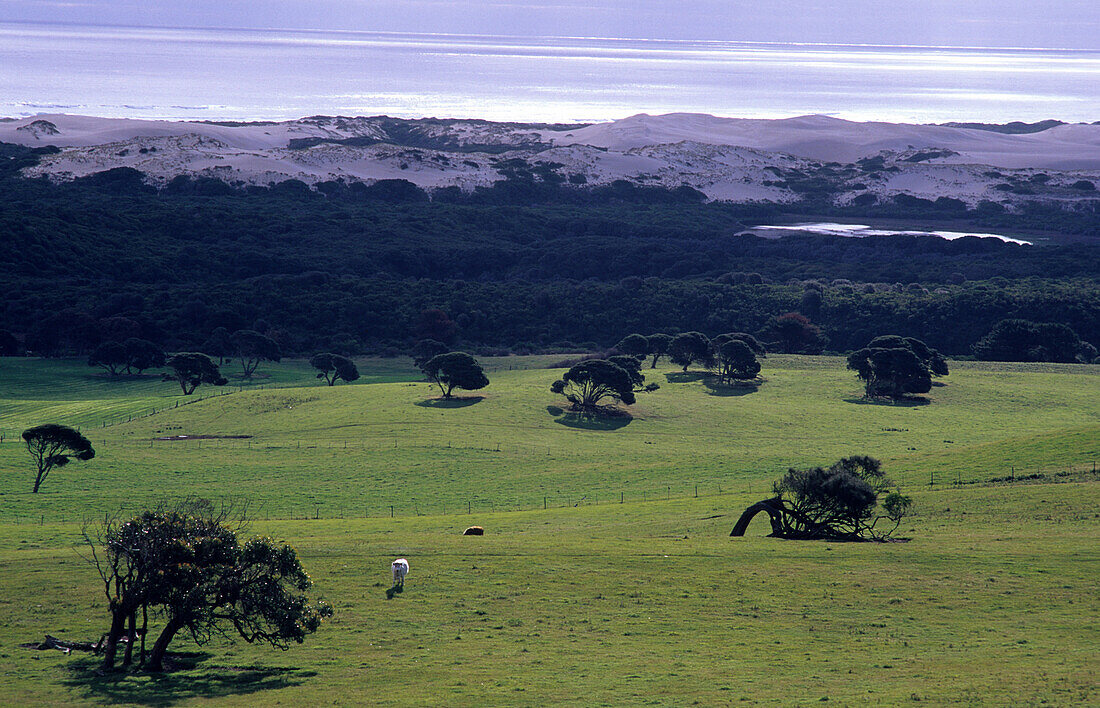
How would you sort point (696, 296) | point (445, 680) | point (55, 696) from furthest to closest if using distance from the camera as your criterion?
point (696, 296)
point (445, 680)
point (55, 696)

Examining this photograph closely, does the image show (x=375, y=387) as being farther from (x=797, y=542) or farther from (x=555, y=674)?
(x=555, y=674)

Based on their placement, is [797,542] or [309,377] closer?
[797,542]

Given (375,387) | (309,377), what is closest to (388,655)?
(375,387)

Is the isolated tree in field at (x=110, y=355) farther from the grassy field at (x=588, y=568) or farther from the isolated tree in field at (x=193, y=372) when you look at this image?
the grassy field at (x=588, y=568)

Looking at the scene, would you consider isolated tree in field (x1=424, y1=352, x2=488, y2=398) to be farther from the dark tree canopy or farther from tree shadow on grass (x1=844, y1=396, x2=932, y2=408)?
the dark tree canopy

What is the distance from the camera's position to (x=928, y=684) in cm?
2303

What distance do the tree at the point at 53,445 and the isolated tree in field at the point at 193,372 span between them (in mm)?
37908

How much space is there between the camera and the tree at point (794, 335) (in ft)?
435

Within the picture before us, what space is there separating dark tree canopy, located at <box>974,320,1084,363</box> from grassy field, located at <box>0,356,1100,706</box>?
51865 mm

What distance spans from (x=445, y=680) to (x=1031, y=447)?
4619 centimetres

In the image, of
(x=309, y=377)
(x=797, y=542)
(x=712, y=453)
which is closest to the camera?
(x=797, y=542)

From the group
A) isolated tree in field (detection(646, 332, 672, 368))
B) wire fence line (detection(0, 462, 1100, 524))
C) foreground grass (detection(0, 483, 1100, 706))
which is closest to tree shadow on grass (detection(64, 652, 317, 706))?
foreground grass (detection(0, 483, 1100, 706))

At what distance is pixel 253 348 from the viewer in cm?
11725

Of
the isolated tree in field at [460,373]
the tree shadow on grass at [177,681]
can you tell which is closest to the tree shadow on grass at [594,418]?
the isolated tree in field at [460,373]
